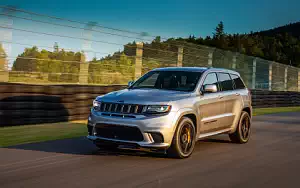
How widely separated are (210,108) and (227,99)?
3.11 ft

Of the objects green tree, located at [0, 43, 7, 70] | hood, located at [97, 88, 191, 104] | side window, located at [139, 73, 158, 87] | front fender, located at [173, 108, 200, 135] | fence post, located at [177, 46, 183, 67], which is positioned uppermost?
fence post, located at [177, 46, 183, 67]

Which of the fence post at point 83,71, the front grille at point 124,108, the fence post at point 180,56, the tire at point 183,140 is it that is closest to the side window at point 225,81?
the tire at point 183,140

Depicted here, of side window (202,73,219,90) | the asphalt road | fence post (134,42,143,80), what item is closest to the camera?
the asphalt road

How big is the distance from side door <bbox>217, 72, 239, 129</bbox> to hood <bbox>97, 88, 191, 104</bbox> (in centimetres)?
149

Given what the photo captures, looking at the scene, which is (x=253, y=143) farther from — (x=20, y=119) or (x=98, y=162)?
(x=20, y=119)

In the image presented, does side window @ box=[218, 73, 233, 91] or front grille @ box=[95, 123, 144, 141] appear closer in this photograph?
front grille @ box=[95, 123, 144, 141]

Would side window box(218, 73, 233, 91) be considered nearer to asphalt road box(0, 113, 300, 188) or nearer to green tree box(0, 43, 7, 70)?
asphalt road box(0, 113, 300, 188)

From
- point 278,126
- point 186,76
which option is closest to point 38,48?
point 186,76

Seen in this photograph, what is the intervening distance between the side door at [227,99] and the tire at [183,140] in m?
1.39

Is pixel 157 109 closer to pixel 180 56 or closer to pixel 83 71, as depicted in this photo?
pixel 83 71

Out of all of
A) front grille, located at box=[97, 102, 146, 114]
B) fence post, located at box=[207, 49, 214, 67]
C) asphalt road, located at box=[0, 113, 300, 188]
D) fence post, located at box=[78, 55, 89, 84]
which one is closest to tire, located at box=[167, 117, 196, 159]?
asphalt road, located at box=[0, 113, 300, 188]

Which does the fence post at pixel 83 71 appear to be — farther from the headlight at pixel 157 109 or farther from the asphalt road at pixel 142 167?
the headlight at pixel 157 109

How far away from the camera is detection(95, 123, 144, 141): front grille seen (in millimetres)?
7820

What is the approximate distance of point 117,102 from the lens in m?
8.01
